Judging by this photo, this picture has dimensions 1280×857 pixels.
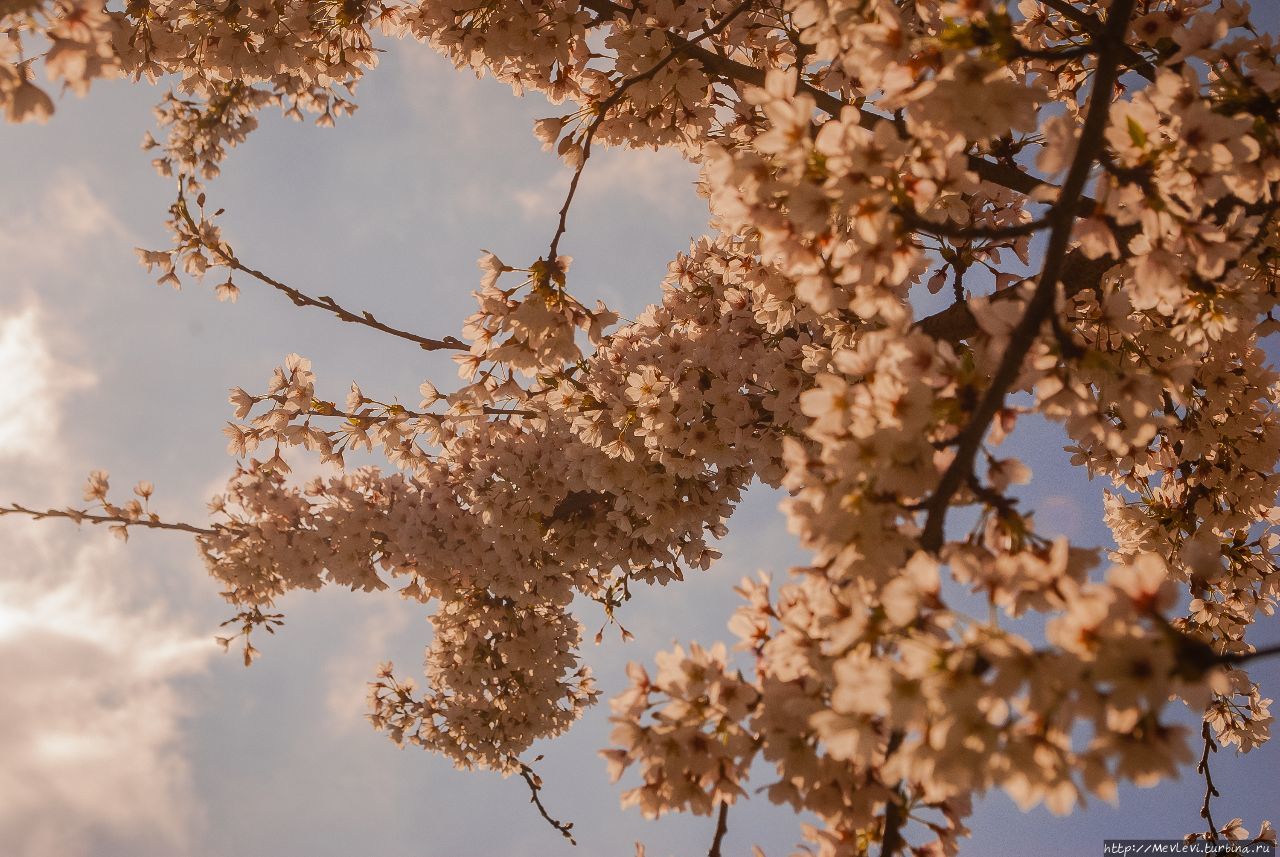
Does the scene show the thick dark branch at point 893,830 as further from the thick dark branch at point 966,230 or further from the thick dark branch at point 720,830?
the thick dark branch at point 966,230

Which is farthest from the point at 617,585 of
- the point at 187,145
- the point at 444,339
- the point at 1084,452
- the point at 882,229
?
the point at 187,145

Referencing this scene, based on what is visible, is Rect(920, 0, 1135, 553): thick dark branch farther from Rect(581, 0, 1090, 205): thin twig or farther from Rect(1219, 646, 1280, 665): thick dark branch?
Rect(581, 0, 1090, 205): thin twig

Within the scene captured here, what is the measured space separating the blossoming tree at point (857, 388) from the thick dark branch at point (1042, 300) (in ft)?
0.04

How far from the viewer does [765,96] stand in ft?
8.00

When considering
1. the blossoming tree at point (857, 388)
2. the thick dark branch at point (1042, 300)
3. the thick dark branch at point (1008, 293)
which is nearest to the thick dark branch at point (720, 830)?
the blossoming tree at point (857, 388)

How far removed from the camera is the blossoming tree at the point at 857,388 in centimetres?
192

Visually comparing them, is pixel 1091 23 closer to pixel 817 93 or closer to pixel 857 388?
pixel 817 93

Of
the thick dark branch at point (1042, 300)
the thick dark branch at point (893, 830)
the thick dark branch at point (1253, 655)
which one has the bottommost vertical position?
the thick dark branch at point (893, 830)

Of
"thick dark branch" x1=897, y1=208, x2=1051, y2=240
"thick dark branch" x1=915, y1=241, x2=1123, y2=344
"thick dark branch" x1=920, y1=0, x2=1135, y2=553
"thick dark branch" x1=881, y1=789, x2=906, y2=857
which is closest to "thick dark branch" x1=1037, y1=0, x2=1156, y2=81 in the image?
"thick dark branch" x1=915, y1=241, x2=1123, y2=344

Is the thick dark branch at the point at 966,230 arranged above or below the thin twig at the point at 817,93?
below

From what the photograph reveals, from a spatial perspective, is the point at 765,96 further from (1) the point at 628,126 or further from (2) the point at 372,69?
(2) the point at 372,69

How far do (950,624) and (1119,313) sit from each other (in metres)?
1.79

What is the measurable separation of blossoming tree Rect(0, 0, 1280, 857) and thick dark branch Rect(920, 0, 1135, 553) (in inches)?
0.4

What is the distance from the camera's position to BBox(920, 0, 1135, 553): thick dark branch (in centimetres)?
209
